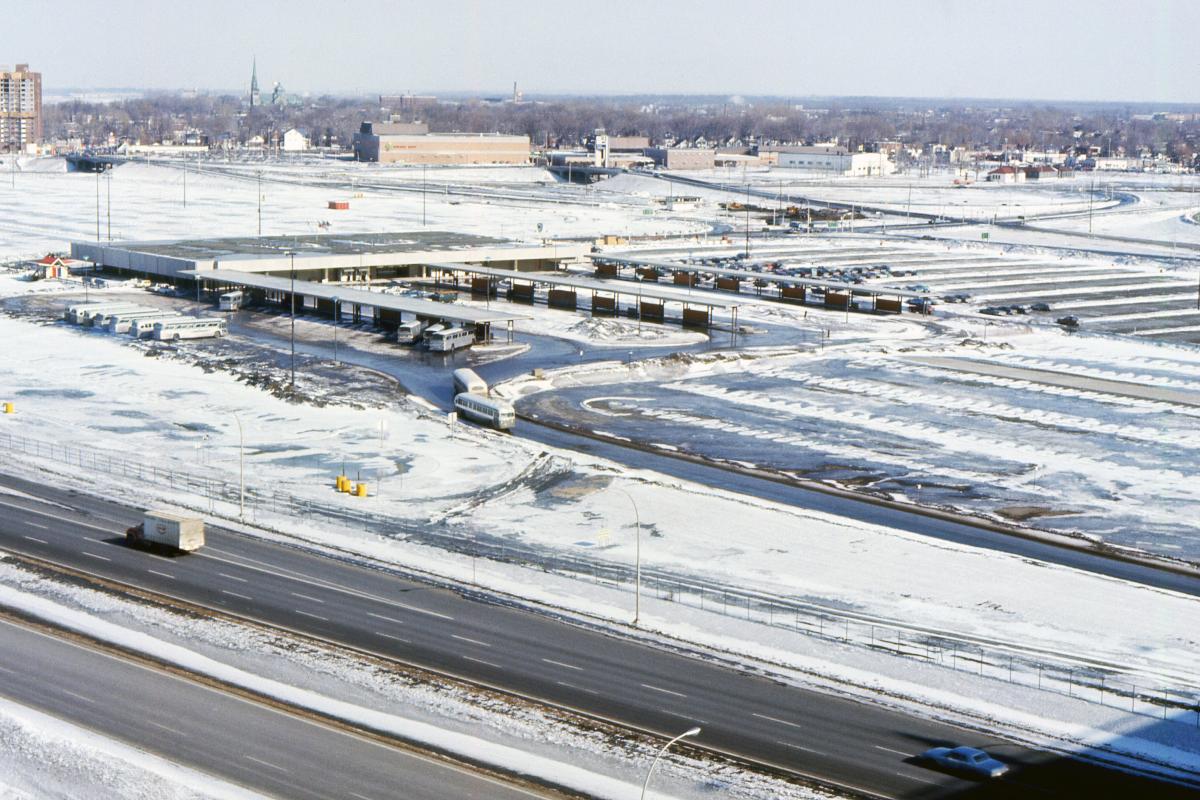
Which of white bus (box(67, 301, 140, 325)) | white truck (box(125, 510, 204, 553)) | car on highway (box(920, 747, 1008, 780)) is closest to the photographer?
car on highway (box(920, 747, 1008, 780))

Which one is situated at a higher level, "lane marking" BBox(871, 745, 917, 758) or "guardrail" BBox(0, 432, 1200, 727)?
"guardrail" BBox(0, 432, 1200, 727)

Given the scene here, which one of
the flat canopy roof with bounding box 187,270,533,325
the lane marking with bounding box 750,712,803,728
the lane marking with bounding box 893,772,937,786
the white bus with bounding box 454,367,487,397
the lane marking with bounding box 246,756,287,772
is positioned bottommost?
the lane marking with bounding box 246,756,287,772

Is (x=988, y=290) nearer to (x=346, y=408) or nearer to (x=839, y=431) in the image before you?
(x=839, y=431)

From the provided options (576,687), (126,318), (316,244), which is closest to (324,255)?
(316,244)

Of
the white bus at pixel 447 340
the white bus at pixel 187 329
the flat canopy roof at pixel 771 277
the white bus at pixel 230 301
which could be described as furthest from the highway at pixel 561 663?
the flat canopy roof at pixel 771 277

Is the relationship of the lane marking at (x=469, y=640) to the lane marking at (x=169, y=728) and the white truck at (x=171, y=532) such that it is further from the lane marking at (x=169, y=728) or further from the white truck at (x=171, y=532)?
the white truck at (x=171, y=532)

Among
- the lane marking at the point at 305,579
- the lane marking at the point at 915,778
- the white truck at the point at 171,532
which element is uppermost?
the white truck at the point at 171,532

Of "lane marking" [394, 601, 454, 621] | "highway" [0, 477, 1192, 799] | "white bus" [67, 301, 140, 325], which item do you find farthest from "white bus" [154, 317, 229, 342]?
"lane marking" [394, 601, 454, 621]

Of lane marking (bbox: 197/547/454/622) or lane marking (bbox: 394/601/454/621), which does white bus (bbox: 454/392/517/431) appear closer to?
lane marking (bbox: 197/547/454/622)
